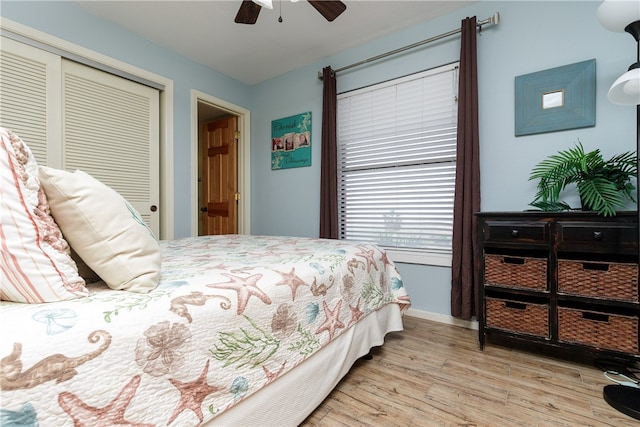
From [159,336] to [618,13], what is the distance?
232 centimetres

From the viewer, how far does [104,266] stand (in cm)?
83

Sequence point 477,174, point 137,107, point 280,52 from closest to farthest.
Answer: point 477,174
point 137,107
point 280,52

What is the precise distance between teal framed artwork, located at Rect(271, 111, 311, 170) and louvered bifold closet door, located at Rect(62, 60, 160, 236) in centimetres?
128

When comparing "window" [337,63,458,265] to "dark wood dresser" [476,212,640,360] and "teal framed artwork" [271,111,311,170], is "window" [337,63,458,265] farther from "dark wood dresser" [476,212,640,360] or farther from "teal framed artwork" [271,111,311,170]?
"dark wood dresser" [476,212,640,360]

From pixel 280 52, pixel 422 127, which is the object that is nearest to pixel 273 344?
pixel 422 127

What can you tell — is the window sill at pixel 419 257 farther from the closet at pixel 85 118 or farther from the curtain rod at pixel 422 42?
the closet at pixel 85 118

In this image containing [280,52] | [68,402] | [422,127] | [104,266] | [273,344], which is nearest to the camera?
[68,402]

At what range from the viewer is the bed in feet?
1.86

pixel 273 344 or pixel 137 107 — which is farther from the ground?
pixel 137 107

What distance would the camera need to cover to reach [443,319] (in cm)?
252

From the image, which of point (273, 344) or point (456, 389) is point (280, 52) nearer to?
point (273, 344)

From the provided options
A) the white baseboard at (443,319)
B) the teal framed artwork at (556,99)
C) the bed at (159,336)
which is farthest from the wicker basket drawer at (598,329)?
the bed at (159,336)

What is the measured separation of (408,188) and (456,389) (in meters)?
1.65

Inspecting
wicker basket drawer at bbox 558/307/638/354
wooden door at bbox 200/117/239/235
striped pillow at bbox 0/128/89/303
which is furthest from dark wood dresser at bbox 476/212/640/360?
wooden door at bbox 200/117/239/235
